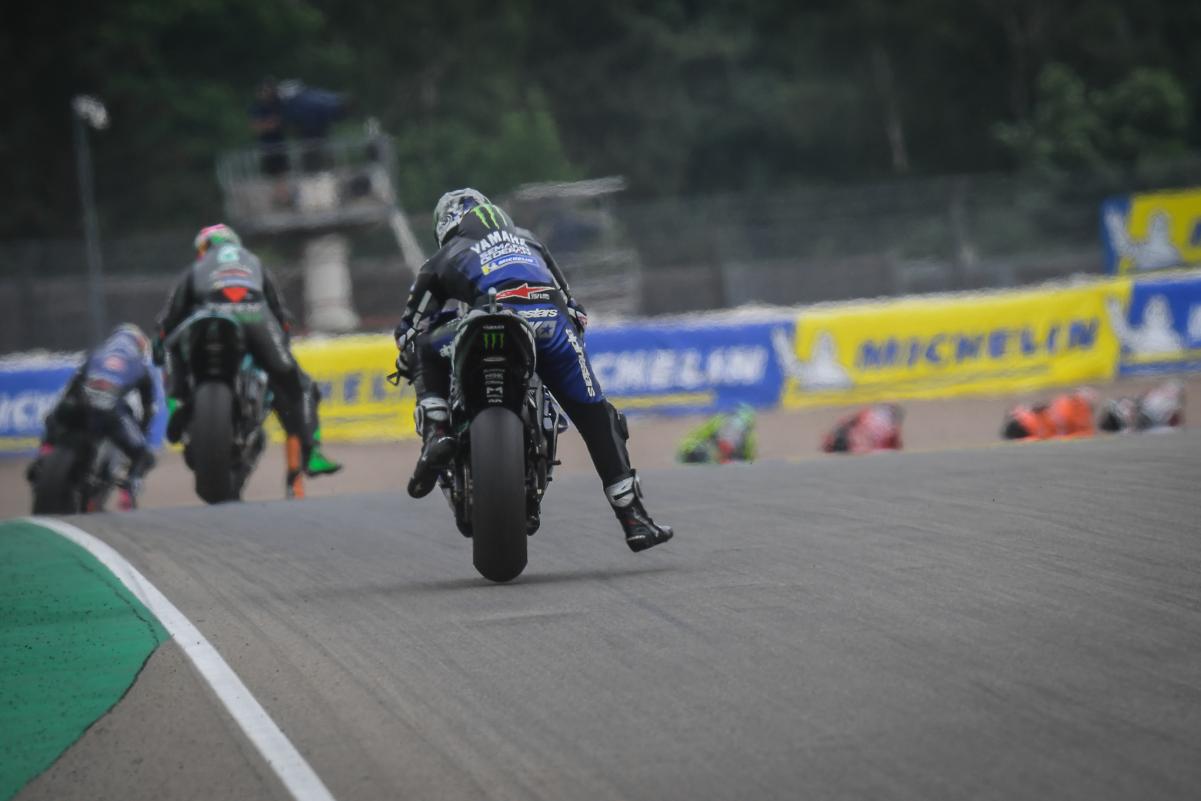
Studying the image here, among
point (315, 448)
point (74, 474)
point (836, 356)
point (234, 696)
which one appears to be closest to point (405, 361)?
point (234, 696)

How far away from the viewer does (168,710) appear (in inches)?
221

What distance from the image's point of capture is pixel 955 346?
23.9m

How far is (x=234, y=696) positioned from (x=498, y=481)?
1796 millimetres

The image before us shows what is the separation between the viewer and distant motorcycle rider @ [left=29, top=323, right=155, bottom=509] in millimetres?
13336

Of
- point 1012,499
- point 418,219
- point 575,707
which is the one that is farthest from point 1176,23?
point 575,707

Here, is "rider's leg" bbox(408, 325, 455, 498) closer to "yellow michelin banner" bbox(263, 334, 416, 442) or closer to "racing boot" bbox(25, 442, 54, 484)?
"racing boot" bbox(25, 442, 54, 484)

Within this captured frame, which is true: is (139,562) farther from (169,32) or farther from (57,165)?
(169,32)

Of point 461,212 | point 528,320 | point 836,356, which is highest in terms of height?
point 461,212

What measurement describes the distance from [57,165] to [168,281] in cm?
2003

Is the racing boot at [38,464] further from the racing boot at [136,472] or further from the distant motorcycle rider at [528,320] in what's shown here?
→ the distant motorcycle rider at [528,320]

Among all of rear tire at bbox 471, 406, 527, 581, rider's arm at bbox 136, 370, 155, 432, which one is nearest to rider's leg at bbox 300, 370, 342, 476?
rider's arm at bbox 136, 370, 155, 432

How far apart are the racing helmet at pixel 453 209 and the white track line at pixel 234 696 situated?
1.92 m

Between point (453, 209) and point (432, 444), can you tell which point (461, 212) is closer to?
point (453, 209)

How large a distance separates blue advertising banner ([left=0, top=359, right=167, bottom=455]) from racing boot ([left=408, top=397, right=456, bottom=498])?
1510cm
